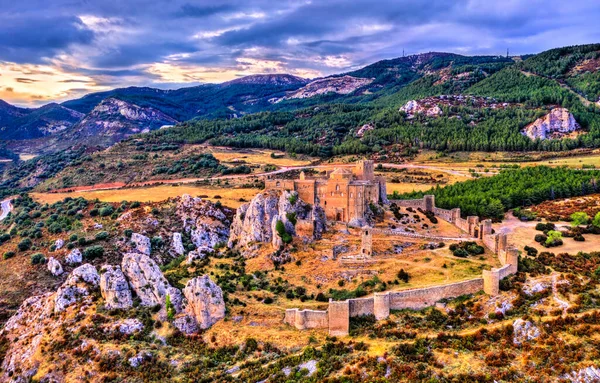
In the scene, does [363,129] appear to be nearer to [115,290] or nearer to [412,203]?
[412,203]

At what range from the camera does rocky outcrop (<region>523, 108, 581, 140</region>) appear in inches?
6201

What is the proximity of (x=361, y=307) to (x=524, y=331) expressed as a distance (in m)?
13.3

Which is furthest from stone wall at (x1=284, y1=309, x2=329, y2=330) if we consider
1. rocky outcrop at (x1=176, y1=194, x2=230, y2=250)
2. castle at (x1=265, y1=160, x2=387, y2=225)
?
rocky outcrop at (x1=176, y1=194, x2=230, y2=250)

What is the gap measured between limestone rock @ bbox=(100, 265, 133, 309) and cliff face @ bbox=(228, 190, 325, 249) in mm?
18493

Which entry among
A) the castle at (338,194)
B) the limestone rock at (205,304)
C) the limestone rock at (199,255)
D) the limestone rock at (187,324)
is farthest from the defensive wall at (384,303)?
the limestone rock at (199,255)

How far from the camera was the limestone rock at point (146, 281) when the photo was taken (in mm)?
47281

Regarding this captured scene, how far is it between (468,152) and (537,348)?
12412cm

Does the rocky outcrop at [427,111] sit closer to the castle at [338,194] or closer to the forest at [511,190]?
the forest at [511,190]

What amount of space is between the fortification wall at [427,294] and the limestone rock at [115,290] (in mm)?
26510

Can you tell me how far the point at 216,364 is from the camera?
3888 cm

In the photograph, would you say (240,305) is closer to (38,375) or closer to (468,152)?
(38,375)

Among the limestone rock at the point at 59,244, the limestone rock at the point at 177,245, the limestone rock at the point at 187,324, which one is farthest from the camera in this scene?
the limestone rock at the point at 177,245

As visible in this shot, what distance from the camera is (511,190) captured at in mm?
94375

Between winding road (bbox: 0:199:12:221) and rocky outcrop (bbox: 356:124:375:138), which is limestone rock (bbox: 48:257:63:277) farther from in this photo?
rocky outcrop (bbox: 356:124:375:138)
